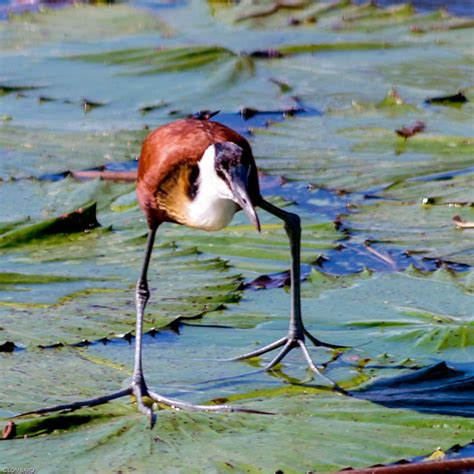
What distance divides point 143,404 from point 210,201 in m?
0.57

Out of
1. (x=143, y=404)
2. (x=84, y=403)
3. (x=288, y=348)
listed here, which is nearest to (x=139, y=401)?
(x=143, y=404)

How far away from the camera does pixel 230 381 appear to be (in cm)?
332

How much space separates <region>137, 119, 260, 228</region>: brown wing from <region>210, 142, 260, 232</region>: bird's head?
7 cm

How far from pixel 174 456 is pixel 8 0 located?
687cm

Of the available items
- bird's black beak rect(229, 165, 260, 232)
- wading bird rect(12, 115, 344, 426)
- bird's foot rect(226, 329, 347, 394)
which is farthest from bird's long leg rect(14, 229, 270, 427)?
bird's black beak rect(229, 165, 260, 232)

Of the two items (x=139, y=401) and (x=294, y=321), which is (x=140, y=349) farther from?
(x=294, y=321)

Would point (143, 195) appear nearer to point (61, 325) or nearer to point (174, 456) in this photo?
point (61, 325)

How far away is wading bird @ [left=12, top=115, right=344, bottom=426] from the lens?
3166 mm

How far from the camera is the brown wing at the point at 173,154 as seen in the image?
11.1ft

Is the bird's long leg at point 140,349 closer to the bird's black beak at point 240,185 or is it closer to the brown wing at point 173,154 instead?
the brown wing at point 173,154

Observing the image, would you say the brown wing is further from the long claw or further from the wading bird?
the long claw

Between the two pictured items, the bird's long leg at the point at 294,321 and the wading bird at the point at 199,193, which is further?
the bird's long leg at the point at 294,321

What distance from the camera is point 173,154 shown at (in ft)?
11.3

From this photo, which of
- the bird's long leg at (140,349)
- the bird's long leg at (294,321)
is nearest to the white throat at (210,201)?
the bird's long leg at (294,321)
